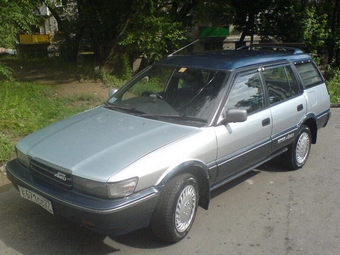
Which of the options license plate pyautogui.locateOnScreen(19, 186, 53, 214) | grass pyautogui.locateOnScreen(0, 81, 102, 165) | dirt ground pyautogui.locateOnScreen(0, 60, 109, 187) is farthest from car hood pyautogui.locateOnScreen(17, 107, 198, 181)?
dirt ground pyautogui.locateOnScreen(0, 60, 109, 187)

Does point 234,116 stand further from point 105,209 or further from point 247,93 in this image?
point 105,209

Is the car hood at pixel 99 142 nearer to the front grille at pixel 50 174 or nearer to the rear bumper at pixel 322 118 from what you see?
the front grille at pixel 50 174

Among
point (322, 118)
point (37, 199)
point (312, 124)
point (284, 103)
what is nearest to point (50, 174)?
point (37, 199)

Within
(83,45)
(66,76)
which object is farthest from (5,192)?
(83,45)

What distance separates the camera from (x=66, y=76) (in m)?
11.8

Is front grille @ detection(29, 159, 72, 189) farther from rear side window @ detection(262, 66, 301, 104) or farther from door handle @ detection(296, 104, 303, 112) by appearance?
door handle @ detection(296, 104, 303, 112)

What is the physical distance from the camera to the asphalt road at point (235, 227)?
375 cm

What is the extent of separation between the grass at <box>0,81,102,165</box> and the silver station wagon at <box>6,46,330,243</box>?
229cm

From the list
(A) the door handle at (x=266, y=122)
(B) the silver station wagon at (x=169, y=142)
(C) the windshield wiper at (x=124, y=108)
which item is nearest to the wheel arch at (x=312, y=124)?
(B) the silver station wagon at (x=169, y=142)

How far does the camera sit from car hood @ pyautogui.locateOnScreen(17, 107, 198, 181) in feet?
11.2

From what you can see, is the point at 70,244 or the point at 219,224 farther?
the point at 219,224

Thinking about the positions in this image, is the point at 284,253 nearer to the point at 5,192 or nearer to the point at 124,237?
the point at 124,237

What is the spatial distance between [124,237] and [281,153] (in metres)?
2.54

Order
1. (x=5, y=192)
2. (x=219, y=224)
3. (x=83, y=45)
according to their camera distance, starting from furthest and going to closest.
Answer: (x=83, y=45)
(x=5, y=192)
(x=219, y=224)
